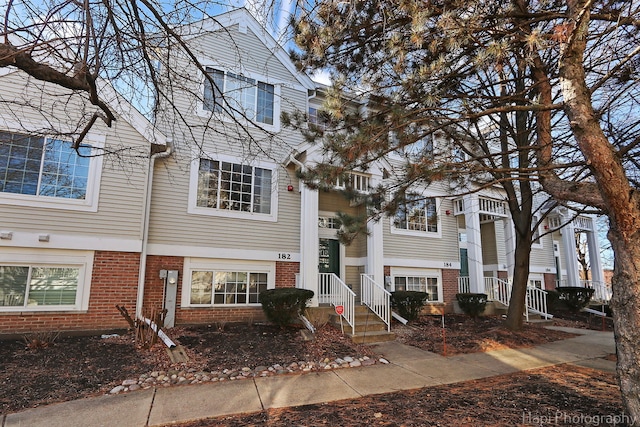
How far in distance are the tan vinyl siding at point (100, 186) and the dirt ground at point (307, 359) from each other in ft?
7.66

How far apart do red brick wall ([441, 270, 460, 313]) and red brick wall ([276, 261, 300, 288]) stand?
5.63 meters

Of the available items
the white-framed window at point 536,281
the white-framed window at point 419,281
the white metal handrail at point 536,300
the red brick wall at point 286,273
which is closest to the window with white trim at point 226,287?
the red brick wall at point 286,273

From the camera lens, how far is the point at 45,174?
24.8 ft

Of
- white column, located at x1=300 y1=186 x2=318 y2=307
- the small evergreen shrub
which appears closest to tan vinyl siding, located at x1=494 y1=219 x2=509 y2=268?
A: the small evergreen shrub

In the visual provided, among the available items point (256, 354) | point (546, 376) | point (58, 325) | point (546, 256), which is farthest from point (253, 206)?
point (546, 256)

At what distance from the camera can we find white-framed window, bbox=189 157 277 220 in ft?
30.1

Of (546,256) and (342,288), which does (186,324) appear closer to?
(342,288)

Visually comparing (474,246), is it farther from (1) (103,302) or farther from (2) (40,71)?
(2) (40,71)

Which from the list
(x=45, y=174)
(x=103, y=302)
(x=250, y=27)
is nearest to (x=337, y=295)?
(x=103, y=302)

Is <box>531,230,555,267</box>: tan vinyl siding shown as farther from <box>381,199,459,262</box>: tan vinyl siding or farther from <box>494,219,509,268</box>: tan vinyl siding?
<box>381,199,459,262</box>: tan vinyl siding

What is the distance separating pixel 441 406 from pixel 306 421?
5.61 feet

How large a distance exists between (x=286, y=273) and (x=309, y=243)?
124 cm

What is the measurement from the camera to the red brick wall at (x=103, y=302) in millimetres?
7184

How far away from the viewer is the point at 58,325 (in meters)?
7.29
